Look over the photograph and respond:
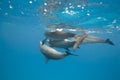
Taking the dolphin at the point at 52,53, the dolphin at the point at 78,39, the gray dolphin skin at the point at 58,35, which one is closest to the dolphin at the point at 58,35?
the gray dolphin skin at the point at 58,35

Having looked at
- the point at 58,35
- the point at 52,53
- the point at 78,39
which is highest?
the point at 78,39

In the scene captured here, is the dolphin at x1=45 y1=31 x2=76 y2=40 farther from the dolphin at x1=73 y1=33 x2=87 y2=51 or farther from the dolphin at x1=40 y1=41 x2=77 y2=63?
the dolphin at x1=40 y1=41 x2=77 y2=63

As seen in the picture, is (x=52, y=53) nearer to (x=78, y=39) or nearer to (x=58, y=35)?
(x=58, y=35)

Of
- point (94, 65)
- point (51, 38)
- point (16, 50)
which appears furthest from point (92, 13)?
point (94, 65)

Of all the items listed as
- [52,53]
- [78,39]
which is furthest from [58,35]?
[78,39]

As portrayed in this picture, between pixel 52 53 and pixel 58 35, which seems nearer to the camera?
pixel 52 53

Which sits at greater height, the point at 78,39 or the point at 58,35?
the point at 78,39

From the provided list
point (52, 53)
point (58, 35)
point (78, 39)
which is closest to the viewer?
point (78, 39)

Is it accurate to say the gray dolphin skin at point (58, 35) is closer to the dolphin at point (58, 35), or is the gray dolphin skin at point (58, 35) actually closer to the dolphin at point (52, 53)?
the dolphin at point (58, 35)

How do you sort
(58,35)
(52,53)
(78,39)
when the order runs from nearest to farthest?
(78,39) < (52,53) < (58,35)

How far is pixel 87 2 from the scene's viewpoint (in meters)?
18.8

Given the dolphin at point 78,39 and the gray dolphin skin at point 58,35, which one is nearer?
the dolphin at point 78,39

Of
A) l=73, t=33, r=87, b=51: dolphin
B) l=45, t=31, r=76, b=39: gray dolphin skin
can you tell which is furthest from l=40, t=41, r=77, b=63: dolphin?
l=73, t=33, r=87, b=51: dolphin

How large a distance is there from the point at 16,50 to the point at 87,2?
303ft
